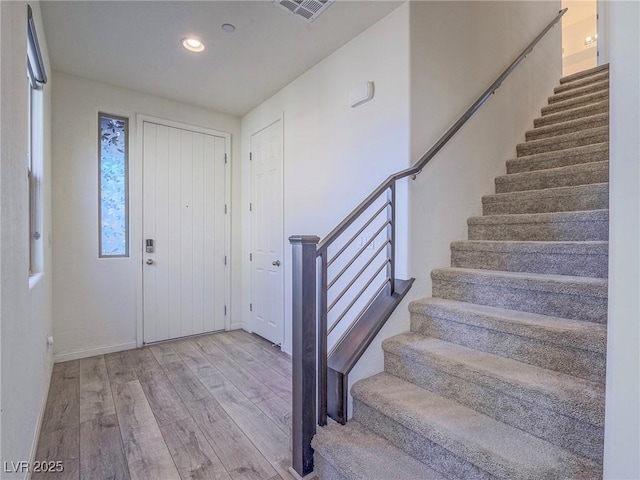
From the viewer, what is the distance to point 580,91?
3.26 meters

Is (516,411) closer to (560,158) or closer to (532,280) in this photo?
(532,280)

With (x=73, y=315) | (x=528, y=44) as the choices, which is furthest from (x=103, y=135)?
(x=528, y=44)

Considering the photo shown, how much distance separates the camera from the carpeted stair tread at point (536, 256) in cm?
A: 174

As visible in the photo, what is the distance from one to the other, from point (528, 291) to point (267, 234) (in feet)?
8.24

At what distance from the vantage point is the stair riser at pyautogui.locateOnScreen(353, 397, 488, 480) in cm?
127

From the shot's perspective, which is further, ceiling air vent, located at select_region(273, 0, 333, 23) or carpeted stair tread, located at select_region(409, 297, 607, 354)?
ceiling air vent, located at select_region(273, 0, 333, 23)

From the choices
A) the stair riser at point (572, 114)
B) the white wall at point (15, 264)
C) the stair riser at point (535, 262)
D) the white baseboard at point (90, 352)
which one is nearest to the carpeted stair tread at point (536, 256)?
the stair riser at point (535, 262)

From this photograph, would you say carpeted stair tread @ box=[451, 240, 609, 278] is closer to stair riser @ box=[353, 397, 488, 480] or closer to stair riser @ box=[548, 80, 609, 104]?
stair riser @ box=[353, 397, 488, 480]

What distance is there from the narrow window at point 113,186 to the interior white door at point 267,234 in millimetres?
1308

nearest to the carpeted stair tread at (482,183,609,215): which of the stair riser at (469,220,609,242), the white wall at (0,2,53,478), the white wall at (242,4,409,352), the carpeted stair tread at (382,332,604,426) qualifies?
the stair riser at (469,220,609,242)

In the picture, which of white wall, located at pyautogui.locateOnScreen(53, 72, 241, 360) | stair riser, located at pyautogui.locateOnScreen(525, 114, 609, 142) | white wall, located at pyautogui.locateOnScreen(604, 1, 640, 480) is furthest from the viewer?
white wall, located at pyautogui.locateOnScreen(53, 72, 241, 360)

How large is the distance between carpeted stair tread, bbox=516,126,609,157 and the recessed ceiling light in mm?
2836

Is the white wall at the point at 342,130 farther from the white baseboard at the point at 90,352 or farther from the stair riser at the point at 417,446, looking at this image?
the white baseboard at the point at 90,352

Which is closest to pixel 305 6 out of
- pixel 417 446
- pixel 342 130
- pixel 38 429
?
pixel 342 130
